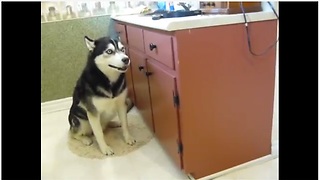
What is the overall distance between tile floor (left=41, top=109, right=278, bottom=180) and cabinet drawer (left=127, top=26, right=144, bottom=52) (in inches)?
23.6

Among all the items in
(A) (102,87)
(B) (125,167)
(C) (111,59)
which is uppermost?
(C) (111,59)

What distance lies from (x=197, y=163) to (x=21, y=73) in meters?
0.98

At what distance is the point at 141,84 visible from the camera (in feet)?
6.22

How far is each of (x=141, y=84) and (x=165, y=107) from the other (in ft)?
1.51

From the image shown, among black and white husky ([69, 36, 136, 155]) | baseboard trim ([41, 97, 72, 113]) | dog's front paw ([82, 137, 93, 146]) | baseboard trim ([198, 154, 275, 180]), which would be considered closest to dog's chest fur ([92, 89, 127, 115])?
black and white husky ([69, 36, 136, 155])

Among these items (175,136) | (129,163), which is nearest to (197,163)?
(175,136)

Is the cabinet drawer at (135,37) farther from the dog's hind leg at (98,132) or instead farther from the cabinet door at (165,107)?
the dog's hind leg at (98,132)

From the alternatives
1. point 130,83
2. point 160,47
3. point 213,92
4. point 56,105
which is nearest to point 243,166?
point 213,92

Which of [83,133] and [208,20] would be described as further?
[83,133]

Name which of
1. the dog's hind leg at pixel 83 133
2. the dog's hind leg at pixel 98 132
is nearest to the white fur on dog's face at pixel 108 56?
the dog's hind leg at pixel 98 132

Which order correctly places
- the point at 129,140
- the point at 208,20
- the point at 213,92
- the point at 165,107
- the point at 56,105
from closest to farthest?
1. the point at 208,20
2. the point at 213,92
3. the point at 165,107
4. the point at 129,140
5. the point at 56,105

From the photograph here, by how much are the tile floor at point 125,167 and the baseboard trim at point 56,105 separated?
66 cm

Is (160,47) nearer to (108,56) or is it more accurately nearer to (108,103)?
(108,56)

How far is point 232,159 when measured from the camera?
1.50 metres
